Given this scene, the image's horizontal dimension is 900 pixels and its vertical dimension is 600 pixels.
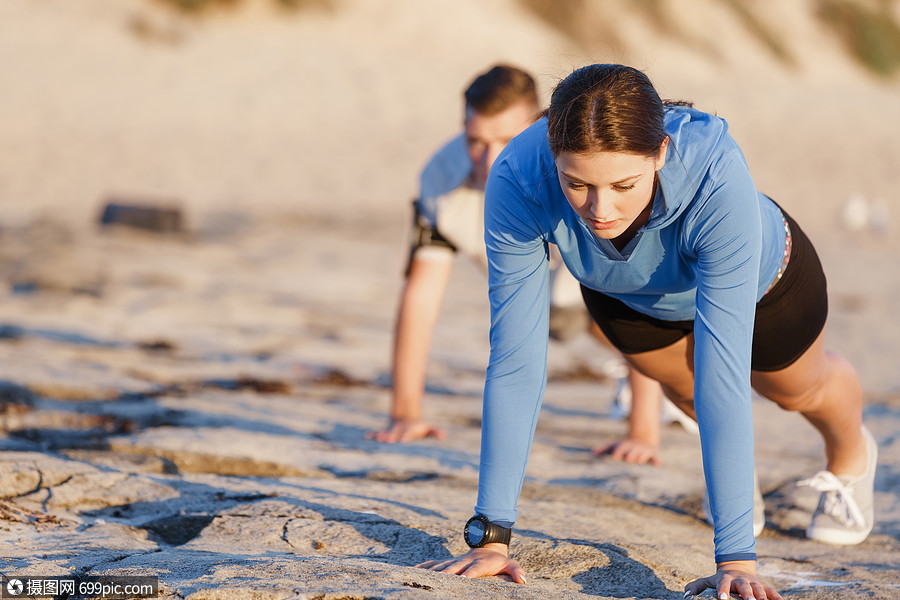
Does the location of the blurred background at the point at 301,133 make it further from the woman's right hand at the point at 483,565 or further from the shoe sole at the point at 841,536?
the shoe sole at the point at 841,536

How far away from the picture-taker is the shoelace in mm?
2576

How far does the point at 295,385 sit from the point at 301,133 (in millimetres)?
11314

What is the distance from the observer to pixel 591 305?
246 cm

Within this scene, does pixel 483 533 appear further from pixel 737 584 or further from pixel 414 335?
pixel 414 335

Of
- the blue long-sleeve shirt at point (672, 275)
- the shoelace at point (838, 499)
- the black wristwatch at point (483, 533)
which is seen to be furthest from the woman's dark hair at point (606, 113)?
the shoelace at point (838, 499)

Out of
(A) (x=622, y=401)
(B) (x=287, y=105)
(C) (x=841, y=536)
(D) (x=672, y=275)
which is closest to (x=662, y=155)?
(D) (x=672, y=275)

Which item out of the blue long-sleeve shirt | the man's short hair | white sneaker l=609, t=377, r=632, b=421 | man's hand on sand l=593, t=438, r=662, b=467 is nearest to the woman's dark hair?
the blue long-sleeve shirt

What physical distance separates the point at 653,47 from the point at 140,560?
28.5 metres

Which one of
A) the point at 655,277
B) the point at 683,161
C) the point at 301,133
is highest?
the point at 301,133

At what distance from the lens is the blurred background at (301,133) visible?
24.1 feet

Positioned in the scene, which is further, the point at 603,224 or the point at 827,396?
the point at 827,396

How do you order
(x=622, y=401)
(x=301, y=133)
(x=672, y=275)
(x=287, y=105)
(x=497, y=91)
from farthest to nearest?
(x=287, y=105), (x=301, y=133), (x=622, y=401), (x=497, y=91), (x=672, y=275)

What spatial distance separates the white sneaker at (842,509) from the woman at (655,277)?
1.00 ft

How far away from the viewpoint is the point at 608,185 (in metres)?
1.72
